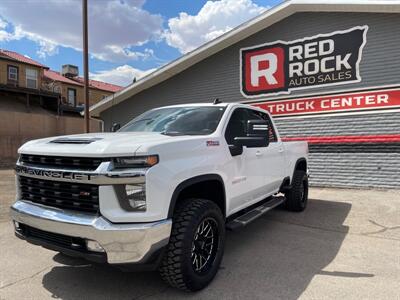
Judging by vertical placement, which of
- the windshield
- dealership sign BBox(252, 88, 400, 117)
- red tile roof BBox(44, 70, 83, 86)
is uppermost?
red tile roof BBox(44, 70, 83, 86)

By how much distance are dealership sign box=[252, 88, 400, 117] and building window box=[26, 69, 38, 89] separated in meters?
26.4

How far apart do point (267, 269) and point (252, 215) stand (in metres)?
0.83

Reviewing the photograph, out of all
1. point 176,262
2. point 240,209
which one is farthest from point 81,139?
point 240,209

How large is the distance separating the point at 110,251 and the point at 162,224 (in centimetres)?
48

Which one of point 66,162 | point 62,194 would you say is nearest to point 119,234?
point 62,194

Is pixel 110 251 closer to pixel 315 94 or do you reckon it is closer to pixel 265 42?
pixel 315 94

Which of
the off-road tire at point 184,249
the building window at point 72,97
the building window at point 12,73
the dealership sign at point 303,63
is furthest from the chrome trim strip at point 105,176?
the building window at point 72,97

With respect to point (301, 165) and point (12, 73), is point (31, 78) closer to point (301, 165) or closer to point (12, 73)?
point (12, 73)

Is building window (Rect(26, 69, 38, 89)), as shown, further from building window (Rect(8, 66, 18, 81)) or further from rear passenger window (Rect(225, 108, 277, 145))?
rear passenger window (Rect(225, 108, 277, 145))

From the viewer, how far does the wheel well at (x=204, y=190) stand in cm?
353

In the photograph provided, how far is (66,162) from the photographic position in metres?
3.36

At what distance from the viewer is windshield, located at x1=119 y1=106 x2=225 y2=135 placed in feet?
14.6

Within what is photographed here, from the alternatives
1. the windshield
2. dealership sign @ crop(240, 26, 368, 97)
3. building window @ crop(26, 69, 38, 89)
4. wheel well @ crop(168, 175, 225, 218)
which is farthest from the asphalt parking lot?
building window @ crop(26, 69, 38, 89)

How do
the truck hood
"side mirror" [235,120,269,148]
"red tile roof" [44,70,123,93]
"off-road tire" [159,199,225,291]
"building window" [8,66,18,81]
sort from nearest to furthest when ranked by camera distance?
1. the truck hood
2. "off-road tire" [159,199,225,291]
3. "side mirror" [235,120,269,148]
4. "building window" [8,66,18,81]
5. "red tile roof" [44,70,123,93]
